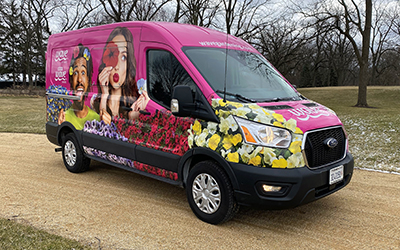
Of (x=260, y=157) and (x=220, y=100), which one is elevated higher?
(x=220, y=100)

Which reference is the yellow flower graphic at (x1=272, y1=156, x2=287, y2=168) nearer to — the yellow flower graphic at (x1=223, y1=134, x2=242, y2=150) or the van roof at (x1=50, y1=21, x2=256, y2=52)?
the yellow flower graphic at (x1=223, y1=134, x2=242, y2=150)

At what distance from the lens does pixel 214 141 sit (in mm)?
3980

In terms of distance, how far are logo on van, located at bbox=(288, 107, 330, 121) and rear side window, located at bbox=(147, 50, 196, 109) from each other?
1.28 metres

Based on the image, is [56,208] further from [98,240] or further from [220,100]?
[220,100]

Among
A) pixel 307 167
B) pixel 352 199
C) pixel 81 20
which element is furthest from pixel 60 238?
pixel 81 20

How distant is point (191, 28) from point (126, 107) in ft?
4.85

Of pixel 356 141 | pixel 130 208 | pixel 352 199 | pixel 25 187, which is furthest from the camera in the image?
pixel 356 141

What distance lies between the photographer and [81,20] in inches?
1463

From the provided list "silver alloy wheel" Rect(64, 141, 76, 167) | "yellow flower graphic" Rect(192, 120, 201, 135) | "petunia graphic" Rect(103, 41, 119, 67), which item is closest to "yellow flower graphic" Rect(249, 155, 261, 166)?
"yellow flower graphic" Rect(192, 120, 201, 135)

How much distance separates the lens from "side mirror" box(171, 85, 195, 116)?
407cm

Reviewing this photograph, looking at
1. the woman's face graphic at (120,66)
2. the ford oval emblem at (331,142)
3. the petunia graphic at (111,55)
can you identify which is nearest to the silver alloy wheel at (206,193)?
the ford oval emblem at (331,142)

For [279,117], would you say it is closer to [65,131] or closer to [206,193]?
[206,193]

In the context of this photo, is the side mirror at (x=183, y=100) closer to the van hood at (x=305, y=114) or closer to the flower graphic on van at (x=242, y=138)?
the flower graphic on van at (x=242, y=138)

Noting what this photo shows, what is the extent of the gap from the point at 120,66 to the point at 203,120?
191 cm
